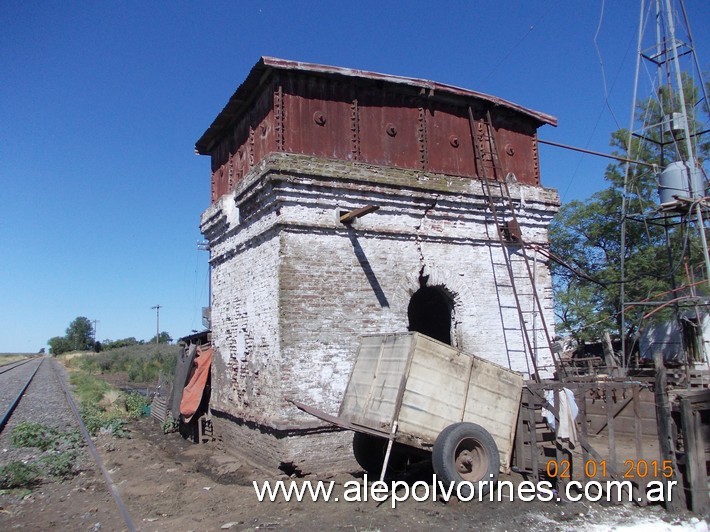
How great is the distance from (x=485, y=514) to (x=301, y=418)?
346cm

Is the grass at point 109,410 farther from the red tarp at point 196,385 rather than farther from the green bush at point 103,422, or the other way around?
the red tarp at point 196,385

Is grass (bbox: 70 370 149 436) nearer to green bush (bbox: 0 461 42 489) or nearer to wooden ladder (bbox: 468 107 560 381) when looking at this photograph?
green bush (bbox: 0 461 42 489)

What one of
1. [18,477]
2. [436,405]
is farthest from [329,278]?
[18,477]

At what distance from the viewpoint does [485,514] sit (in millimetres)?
6910

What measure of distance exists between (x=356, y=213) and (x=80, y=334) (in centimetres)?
10733

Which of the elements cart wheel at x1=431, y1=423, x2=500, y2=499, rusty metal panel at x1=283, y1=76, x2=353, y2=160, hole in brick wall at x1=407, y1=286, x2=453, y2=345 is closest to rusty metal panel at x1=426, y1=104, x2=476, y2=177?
rusty metal panel at x1=283, y1=76, x2=353, y2=160

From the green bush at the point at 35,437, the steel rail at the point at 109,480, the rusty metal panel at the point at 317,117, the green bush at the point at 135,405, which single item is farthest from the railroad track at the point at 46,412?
the rusty metal panel at the point at 317,117

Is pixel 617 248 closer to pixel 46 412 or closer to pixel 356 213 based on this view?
pixel 356 213

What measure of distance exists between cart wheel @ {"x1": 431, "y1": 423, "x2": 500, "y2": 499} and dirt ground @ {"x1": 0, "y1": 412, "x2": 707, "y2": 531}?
11.2 inches

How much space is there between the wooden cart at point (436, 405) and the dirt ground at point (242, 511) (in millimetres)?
596

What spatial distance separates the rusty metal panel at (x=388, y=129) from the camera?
10820mm

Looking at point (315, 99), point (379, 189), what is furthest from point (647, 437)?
point (315, 99)

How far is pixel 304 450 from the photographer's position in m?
9.15

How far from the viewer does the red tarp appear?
1285 centimetres
